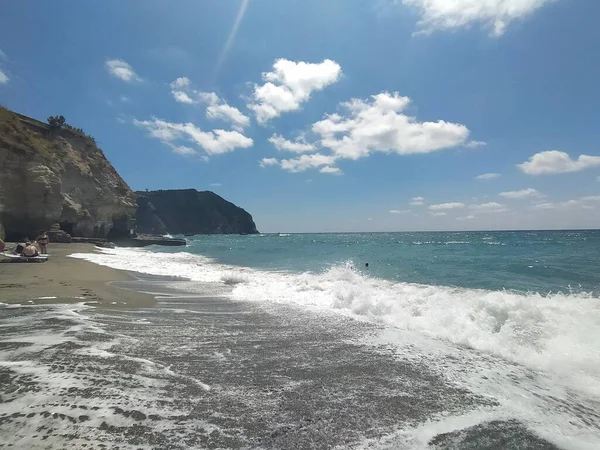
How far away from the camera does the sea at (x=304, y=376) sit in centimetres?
401

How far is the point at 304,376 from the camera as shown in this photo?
18.6ft

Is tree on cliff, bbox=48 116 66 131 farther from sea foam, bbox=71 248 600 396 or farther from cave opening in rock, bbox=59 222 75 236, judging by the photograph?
sea foam, bbox=71 248 600 396

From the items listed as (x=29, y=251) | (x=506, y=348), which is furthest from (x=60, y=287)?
(x=506, y=348)

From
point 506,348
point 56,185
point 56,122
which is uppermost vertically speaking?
point 56,122

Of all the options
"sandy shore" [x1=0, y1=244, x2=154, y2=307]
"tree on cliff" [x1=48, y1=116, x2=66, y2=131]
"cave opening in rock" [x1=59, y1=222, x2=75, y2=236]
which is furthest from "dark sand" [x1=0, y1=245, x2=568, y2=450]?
"tree on cliff" [x1=48, y1=116, x2=66, y2=131]

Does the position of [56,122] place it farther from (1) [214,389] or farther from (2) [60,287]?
(1) [214,389]

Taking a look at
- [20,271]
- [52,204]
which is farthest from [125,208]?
[20,271]

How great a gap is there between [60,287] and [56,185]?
31.7 m

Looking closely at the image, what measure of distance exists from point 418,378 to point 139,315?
7.43m

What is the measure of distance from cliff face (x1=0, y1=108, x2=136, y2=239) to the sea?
33.6m

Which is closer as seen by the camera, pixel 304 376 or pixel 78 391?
pixel 78 391

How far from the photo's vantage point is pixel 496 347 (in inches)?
298

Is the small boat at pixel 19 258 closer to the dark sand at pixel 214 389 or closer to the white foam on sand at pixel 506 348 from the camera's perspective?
the dark sand at pixel 214 389

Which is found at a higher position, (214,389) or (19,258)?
(19,258)
